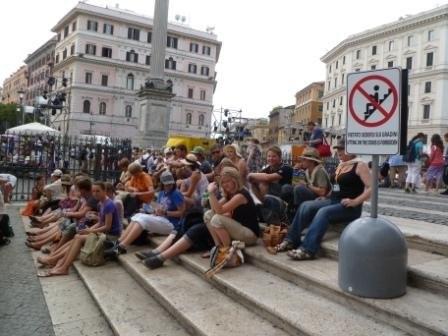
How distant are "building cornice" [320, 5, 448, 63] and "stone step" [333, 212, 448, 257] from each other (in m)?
65.4

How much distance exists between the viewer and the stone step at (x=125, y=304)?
4520 mm

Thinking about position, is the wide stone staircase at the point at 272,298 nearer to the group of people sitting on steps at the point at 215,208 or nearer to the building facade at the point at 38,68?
the group of people sitting on steps at the point at 215,208

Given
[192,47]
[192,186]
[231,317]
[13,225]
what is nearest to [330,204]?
[231,317]

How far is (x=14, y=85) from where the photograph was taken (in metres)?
119

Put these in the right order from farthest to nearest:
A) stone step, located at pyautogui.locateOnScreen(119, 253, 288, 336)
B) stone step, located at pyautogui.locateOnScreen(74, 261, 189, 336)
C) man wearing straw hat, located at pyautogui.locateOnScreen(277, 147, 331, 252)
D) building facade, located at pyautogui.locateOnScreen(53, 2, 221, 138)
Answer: building facade, located at pyautogui.locateOnScreen(53, 2, 221, 138) < man wearing straw hat, located at pyautogui.locateOnScreen(277, 147, 331, 252) < stone step, located at pyautogui.locateOnScreen(74, 261, 189, 336) < stone step, located at pyautogui.locateOnScreen(119, 253, 288, 336)

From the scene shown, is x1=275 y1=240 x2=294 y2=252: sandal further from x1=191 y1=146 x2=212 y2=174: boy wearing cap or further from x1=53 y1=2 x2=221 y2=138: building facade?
x1=53 y1=2 x2=221 y2=138: building facade

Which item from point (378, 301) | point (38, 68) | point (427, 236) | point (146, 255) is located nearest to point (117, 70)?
point (38, 68)

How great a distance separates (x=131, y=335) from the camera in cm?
437

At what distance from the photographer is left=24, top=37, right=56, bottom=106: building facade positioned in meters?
80.2

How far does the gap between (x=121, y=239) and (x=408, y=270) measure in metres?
4.42

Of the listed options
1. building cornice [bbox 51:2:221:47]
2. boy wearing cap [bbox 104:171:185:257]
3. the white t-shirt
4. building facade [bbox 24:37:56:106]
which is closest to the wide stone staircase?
boy wearing cap [bbox 104:171:185:257]

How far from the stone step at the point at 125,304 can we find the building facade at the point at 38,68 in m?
77.9

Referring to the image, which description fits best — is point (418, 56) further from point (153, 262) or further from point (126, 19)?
point (153, 262)

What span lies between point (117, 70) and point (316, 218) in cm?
6621
